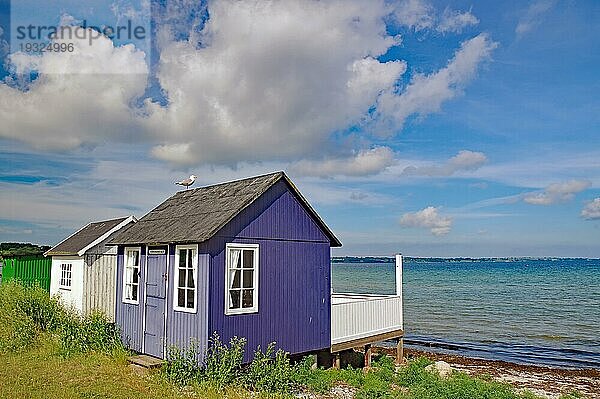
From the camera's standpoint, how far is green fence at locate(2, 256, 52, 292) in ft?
69.8

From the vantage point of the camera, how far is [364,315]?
17.1m

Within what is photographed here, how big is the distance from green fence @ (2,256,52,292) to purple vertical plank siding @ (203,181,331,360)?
11.5 metres

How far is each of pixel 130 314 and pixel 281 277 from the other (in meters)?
4.32

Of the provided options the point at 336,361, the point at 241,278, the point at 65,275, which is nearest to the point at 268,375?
the point at 241,278

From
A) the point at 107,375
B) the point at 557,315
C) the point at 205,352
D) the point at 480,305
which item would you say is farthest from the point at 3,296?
the point at 480,305

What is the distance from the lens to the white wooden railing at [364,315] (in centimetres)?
1591

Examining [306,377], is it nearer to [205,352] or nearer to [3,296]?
[205,352]

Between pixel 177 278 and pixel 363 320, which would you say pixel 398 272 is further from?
pixel 177 278

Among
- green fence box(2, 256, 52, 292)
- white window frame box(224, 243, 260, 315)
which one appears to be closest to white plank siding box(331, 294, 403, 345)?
white window frame box(224, 243, 260, 315)

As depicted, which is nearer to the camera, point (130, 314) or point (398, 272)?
point (130, 314)

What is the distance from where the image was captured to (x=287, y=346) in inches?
550

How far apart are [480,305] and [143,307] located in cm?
4277

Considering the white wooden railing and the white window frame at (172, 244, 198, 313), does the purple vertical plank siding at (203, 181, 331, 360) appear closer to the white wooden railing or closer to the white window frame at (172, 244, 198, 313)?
the white window frame at (172, 244, 198, 313)

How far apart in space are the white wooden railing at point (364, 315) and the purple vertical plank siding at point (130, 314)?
517 cm
